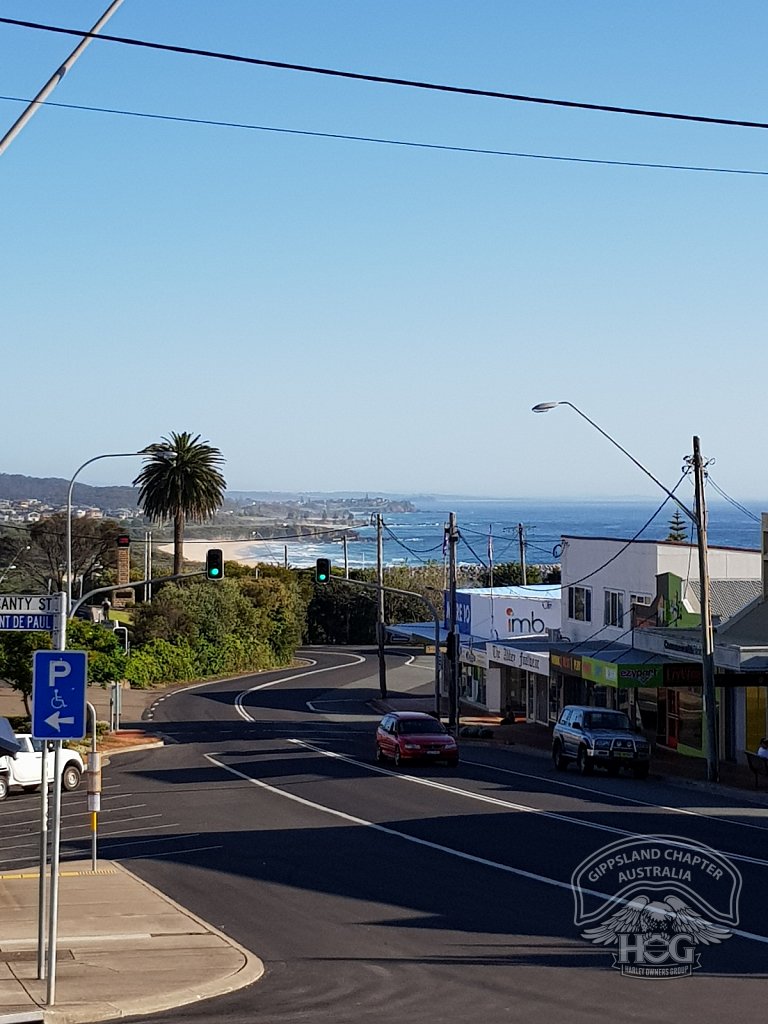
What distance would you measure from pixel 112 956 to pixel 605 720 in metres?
23.7

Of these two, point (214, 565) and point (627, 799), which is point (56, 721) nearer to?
point (627, 799)

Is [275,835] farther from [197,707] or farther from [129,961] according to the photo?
[197,707]

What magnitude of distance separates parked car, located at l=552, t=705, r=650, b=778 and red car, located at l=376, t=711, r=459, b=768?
311cm

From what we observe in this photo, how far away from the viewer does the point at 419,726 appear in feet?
125

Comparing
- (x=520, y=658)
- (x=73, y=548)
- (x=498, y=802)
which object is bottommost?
(x=498, y=802)

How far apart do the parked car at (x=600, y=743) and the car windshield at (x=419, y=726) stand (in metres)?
3.60

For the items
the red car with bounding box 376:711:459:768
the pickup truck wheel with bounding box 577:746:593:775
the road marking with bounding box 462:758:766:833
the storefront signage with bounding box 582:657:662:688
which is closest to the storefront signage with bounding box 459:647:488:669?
the storefront signage with bounding box 582:657:662:688

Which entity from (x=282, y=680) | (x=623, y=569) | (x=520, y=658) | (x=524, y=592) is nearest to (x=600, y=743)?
(x=623, y=569)

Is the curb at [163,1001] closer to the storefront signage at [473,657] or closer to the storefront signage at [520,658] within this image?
the storefront signage at [520,658]

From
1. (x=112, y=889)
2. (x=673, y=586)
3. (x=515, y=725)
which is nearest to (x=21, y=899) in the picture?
(x=112, y=889)

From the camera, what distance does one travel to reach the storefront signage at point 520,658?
50969 mm

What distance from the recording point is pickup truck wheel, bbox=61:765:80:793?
3250cm

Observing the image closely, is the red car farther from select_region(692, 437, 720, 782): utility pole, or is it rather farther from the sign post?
the sign post

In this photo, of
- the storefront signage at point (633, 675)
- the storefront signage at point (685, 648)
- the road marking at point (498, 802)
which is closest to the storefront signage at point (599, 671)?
the storefront signage at point (633, 675)
